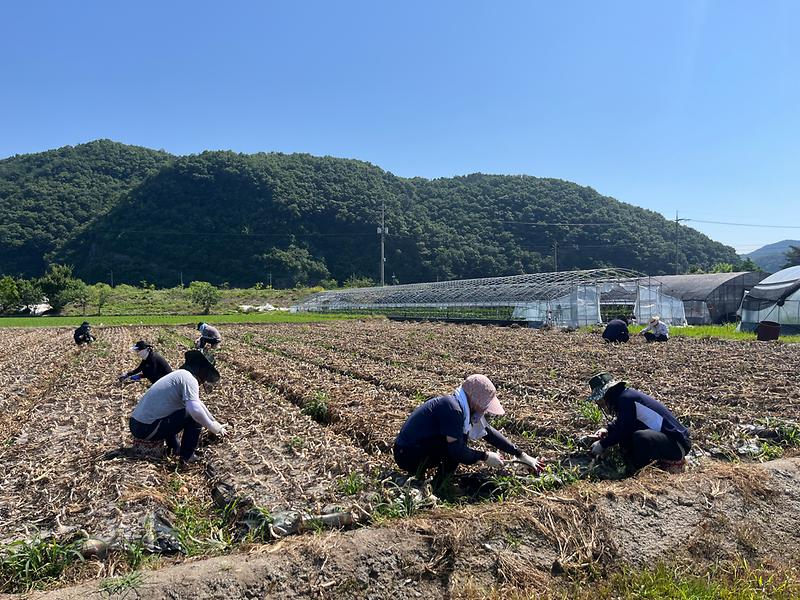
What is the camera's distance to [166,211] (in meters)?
87.6

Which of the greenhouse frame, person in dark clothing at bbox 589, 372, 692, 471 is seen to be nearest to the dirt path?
person in dark clothing at bbox 589, 372, 692, 471

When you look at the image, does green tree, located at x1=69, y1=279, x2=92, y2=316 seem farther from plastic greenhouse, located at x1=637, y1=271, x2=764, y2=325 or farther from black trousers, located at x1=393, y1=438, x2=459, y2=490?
black trousers, located at x1=393, y1=438, x2=459, y2=490

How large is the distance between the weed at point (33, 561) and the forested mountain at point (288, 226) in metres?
76.8

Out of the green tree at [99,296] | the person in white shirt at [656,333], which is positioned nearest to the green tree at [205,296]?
the green tree at [99,296]

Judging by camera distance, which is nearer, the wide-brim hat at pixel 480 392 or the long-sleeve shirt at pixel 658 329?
the wide-brim hat at pixel 480 392

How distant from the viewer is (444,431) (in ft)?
17.2

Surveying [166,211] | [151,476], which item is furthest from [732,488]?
[166,211]

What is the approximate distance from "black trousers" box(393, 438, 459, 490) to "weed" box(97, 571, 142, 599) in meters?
2.56

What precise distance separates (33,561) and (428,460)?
3.34 meters

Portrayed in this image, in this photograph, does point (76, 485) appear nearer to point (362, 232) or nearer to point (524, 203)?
point (362, 232)

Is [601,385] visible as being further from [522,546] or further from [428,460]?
[522,546]

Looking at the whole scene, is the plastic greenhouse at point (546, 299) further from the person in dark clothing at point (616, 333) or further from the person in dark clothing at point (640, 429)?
the person in dark clothing at point (640, 429)

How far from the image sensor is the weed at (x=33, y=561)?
3.83 meters

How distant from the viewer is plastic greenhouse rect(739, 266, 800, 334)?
25.7 metres
